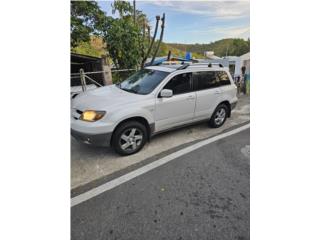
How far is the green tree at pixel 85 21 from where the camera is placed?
24.0ft

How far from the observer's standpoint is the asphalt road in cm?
185

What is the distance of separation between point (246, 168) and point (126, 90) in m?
2.60

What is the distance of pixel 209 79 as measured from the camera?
13.5ft

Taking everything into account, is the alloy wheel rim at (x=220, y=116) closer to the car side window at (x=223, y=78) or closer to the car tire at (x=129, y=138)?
the car side window at (x=223, y=78)

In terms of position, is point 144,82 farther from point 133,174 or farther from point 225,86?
point 225,86

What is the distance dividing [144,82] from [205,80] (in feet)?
4.57

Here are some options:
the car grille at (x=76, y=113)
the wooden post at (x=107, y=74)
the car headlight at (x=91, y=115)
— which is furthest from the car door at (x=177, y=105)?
the wooden post at (x=107, y=74)

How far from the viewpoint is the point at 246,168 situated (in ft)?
9.71

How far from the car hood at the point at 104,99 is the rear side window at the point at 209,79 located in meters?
1.34

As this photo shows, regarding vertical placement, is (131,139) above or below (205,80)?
below

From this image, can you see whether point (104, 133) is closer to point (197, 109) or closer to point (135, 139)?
point (135, 139)

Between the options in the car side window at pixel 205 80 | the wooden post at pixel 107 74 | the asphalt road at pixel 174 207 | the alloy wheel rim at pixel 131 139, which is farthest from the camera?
the wooden post at pixel 107 74

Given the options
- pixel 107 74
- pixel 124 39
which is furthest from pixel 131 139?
pixel 124 39
